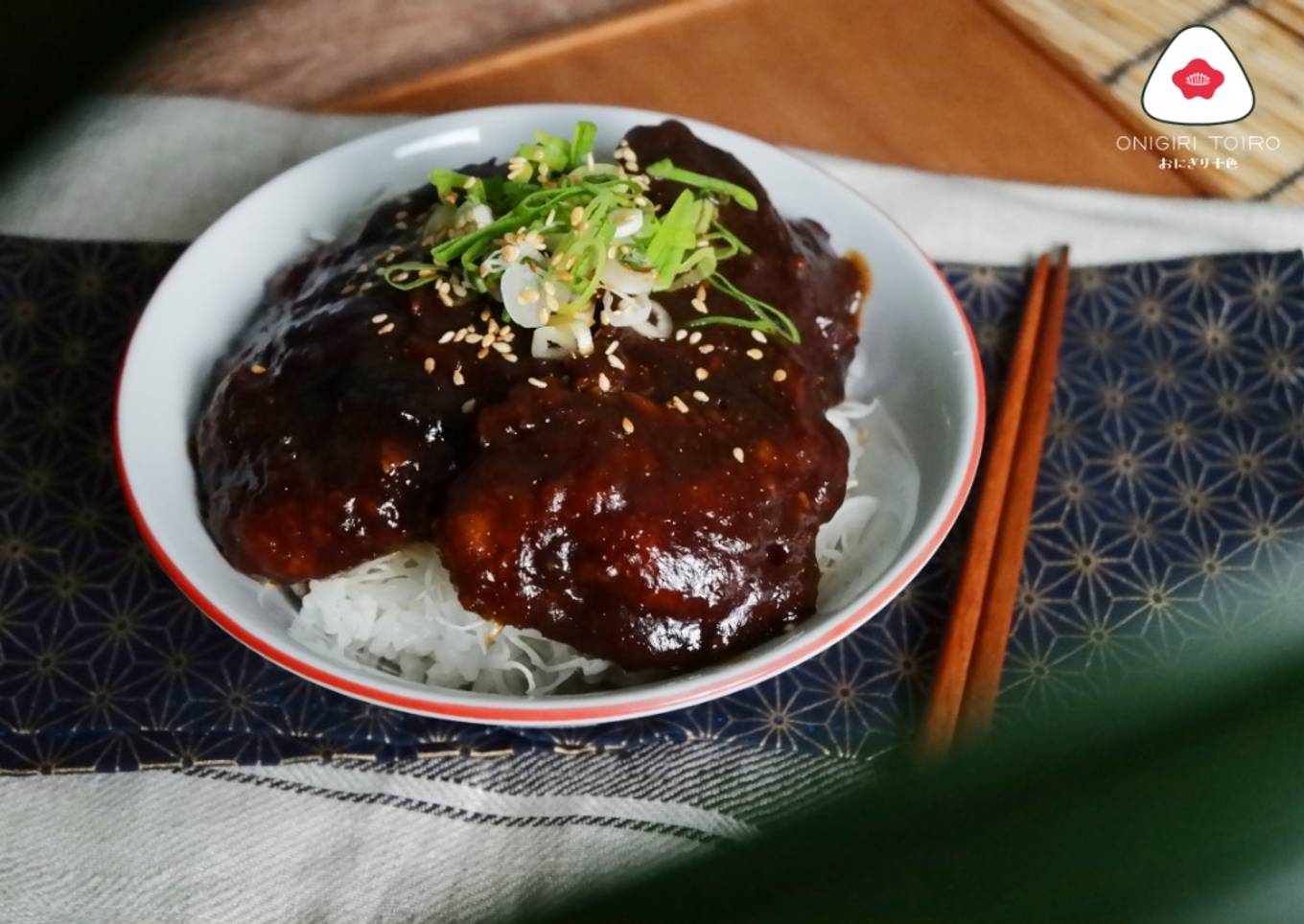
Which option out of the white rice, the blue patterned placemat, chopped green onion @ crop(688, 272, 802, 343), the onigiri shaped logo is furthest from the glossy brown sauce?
the onigiri shaped logo

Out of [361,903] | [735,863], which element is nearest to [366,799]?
[361,903]

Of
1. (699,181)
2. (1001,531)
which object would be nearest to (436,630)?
(699,181)

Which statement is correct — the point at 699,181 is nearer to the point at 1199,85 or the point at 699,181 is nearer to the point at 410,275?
the point at 410,275

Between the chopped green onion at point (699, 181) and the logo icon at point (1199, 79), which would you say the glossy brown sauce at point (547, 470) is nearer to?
the chopped green onion at point (699, 181)

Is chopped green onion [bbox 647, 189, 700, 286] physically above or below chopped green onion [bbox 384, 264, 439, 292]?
above

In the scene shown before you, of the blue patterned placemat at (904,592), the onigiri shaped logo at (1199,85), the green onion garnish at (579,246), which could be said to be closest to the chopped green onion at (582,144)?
the green onion garnish at (579,246)

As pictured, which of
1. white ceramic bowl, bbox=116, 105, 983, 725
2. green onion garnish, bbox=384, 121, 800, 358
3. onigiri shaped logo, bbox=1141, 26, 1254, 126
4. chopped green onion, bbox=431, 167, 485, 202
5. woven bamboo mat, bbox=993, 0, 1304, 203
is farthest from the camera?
onigiri shaped logo, bbox=1141, 26, 1254, 126

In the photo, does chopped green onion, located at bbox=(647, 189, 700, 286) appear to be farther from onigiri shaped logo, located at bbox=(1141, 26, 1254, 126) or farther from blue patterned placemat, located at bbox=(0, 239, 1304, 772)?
onigiri shaped logo, located at bbox=(1141, 26, 1254, 126)
